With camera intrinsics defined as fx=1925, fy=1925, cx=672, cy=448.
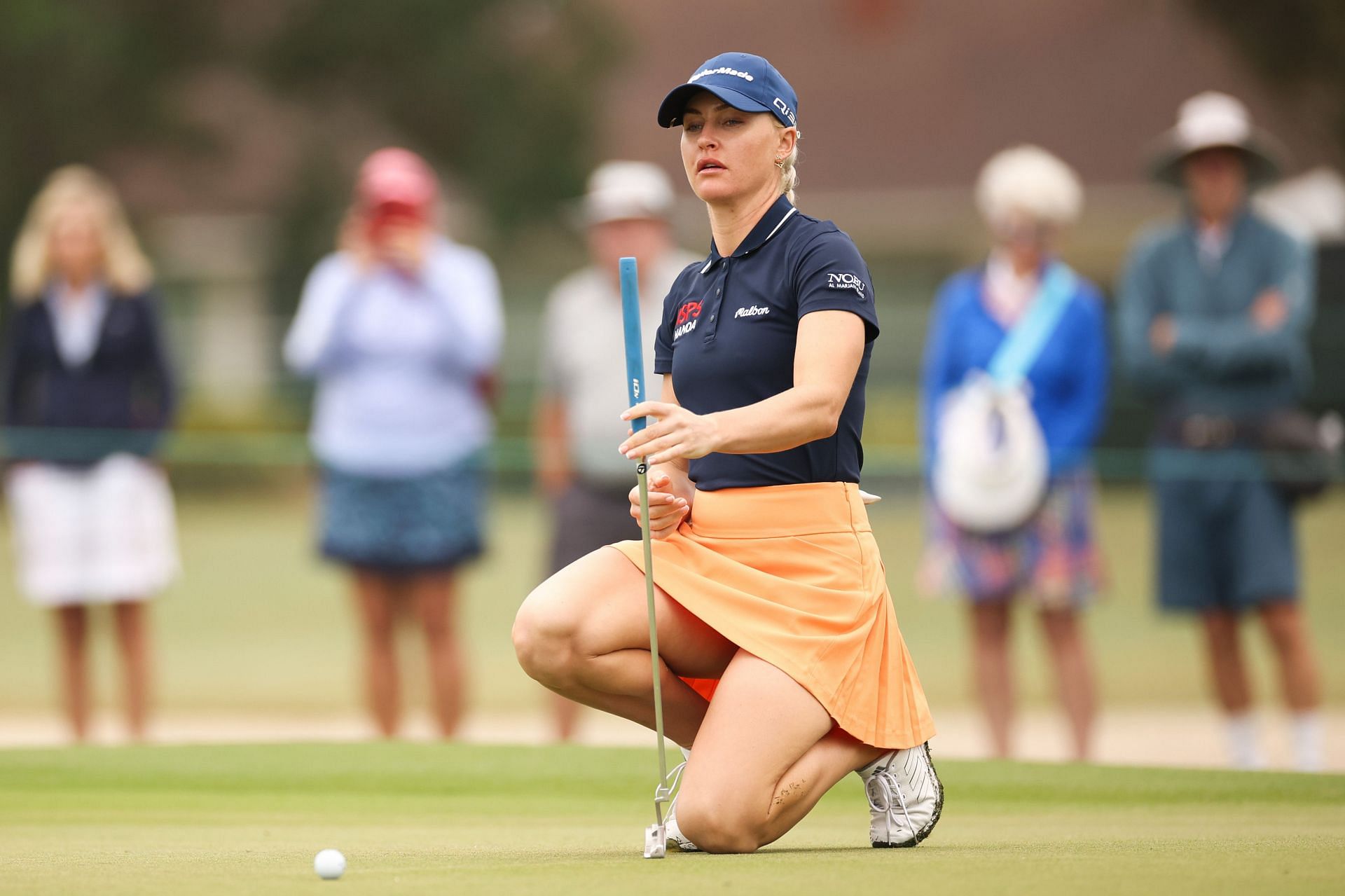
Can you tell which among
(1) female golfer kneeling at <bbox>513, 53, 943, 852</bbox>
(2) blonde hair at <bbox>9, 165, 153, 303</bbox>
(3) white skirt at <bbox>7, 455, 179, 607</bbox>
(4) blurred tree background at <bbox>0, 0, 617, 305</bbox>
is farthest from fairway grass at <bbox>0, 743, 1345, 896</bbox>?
(4) blurred tree background at <bbox>0, 0, 617, 305</bbox>

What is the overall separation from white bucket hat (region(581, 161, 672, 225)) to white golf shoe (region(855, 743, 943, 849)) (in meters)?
3.65

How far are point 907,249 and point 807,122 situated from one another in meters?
2.45

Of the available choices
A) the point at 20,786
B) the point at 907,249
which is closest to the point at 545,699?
the point at 20,786

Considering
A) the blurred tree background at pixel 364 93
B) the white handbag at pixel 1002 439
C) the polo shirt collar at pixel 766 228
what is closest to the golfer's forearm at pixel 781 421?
the polo shirt collar at pixel 766 228

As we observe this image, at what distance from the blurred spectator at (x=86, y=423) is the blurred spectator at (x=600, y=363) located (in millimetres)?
1610

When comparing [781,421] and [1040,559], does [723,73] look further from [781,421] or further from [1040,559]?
[1040,559]

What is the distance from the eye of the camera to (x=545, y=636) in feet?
13.8

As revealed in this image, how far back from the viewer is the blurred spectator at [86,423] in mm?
7594

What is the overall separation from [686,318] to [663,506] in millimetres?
441

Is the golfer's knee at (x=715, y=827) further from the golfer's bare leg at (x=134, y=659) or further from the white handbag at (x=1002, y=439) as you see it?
the golfer's bare leg at (x=134, y=659)

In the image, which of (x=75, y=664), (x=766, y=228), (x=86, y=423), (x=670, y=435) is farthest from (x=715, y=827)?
(x=86, y=423)

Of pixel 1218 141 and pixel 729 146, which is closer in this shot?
pixel 729 146

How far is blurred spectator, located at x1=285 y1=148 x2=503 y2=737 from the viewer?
7492 mm

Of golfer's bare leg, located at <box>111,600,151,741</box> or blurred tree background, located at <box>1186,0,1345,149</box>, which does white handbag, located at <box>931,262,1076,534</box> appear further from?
blurred tree background, located at <box>1186,0,1345,149</box>
